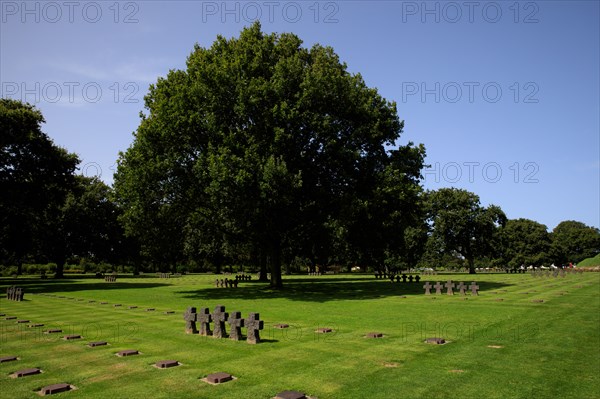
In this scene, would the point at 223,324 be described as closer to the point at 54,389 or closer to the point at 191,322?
the point at 191,322

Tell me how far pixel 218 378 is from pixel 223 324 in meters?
5.14

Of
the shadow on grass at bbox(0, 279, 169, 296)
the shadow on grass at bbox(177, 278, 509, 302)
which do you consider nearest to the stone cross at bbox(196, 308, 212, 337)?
the shadow on grass at bbox(177, 278, 509, 302)

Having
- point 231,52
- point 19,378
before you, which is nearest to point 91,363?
point 19,378

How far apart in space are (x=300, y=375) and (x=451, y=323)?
30.8ft

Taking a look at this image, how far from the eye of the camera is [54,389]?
8.35 m

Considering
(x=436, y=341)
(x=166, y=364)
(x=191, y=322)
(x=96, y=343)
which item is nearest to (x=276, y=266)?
A: (x=191, y=322)

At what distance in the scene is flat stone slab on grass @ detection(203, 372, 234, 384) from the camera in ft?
29.2

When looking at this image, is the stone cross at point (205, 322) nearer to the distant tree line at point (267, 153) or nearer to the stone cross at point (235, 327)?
the stone cross at point (235, 327)

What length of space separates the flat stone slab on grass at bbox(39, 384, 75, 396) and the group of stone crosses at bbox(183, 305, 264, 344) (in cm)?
543

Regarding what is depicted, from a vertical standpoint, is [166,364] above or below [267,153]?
below

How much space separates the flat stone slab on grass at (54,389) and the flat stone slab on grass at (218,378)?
8.98ft

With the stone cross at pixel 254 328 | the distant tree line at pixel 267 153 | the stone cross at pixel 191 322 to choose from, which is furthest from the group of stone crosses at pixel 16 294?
the stone cross at pixel 254 328

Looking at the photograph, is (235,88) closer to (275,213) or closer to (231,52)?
(231,52)

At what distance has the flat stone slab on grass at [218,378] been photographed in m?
8.90
